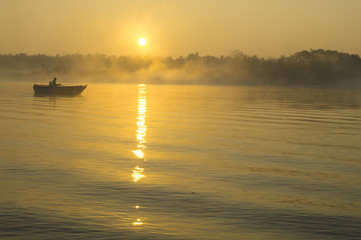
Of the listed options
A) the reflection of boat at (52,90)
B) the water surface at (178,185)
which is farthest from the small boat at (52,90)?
the water surface at (178,185)

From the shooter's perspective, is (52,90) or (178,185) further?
(52,90)

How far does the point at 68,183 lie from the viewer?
16547 mm

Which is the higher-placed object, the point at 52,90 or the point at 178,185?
the point at 52,90

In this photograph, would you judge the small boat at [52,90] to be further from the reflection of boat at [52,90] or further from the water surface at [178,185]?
the water surface at [178,185]

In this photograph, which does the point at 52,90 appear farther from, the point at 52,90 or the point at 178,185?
the point at 178,185

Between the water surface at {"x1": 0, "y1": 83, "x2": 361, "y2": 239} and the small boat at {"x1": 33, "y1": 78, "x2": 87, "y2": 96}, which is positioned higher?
the small boat at {"x1": 33, "y1": 78, "x2": 87, "y2": 96}

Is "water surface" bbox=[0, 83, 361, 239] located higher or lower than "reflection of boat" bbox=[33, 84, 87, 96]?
lower

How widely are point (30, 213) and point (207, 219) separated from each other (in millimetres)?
4179

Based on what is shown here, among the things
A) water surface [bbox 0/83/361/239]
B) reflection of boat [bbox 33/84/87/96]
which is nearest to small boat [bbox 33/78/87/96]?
reflection of boat [bbox 33/84/87/96]

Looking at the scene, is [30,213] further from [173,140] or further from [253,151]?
[173,140]

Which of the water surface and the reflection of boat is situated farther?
the reflection of boat

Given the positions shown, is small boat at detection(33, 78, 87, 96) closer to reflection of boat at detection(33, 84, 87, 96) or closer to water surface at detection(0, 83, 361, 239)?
reflection of boat at detection(33, 84, 87, 96)

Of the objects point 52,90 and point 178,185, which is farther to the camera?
point 52,90

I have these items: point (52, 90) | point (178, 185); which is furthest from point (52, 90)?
point (178, 185)
